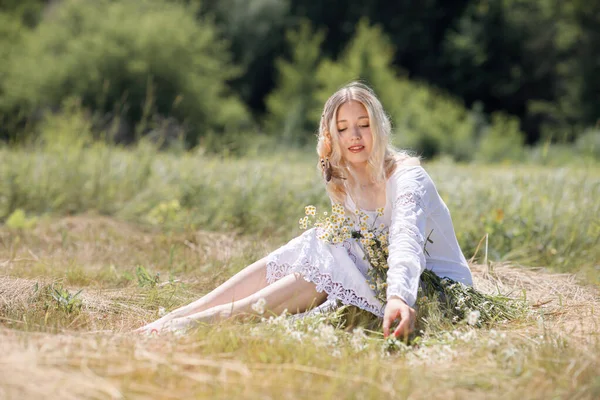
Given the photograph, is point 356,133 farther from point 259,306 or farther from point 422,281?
point 259,306

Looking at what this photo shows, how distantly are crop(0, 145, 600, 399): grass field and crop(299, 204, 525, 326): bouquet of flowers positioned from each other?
4.0 inches

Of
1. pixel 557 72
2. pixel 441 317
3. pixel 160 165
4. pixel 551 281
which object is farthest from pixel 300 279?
pixel 557 72

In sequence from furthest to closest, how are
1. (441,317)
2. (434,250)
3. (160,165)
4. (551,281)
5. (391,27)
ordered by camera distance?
(391,27), (160,165), (551,281), (434,250), (441,317)

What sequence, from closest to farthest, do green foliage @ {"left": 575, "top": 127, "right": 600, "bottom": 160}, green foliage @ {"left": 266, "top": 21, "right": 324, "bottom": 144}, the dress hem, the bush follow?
the dress hem → green foliage @ {"left": 575, "top": 127, "right": 600, "bottom": 160} → the bush → green foliage @ {"left": 266, "top": 21, "right": 324, "bottom": 144}

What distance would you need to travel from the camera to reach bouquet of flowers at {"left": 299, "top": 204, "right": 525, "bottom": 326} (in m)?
2.47

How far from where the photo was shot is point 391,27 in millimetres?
22438

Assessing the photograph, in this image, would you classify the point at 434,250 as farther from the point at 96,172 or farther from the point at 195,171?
the point at 96,172

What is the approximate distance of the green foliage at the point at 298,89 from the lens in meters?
17.0

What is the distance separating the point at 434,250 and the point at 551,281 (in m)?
0.93

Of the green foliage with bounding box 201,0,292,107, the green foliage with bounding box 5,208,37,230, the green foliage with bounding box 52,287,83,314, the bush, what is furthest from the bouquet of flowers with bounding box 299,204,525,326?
the green foliage with bounding box 201,0,292,107

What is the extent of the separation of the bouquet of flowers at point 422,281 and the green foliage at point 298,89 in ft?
45.6

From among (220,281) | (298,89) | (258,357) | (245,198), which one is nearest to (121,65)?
(298,89)

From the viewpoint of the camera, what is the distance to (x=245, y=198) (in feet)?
15.4

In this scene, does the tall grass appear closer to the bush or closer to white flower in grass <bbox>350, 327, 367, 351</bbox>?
white flower in grass <bbox>350, 327, 367, 351</bbox>
